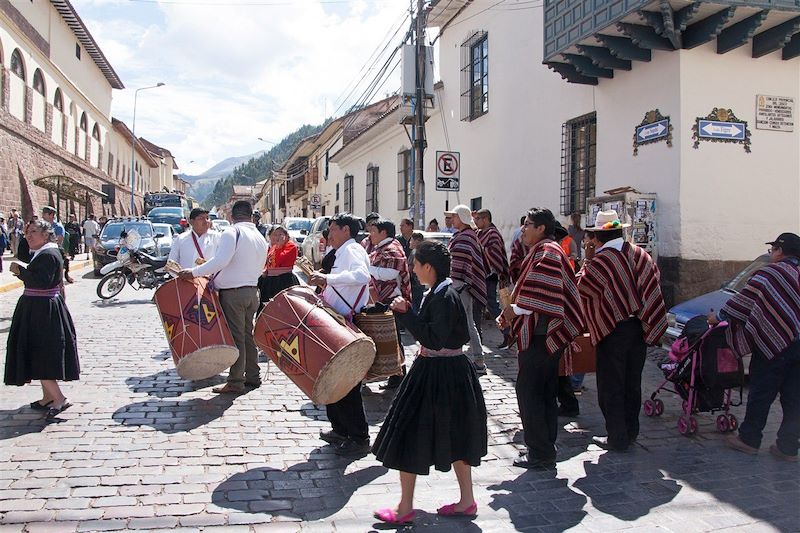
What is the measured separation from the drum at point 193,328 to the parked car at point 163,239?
1114 cm

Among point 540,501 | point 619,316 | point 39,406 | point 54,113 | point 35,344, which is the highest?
point 54,113

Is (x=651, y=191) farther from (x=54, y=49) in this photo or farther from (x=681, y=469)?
(x=54, y=49)

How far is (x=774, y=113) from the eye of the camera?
31.8 feet

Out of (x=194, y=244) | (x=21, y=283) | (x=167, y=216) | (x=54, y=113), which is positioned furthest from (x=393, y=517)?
(x=54, y=113)

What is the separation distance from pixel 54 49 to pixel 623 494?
115 ft

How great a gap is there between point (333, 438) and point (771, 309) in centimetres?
342

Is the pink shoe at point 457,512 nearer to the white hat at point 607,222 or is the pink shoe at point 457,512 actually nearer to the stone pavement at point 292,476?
the stone pavement at point 292,476

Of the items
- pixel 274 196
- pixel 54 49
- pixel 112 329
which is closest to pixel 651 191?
pixel 112 329

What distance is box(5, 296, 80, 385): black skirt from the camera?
17.6 feet

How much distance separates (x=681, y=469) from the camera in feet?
15.5

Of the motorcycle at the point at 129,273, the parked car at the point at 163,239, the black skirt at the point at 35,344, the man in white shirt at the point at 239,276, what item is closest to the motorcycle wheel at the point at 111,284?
the motorcycle at the point at 129,273

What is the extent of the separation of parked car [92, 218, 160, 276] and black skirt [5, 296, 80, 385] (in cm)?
1152

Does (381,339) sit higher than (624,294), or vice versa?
(624,294)

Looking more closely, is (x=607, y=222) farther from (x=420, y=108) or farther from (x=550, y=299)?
(x=420, y=108)
